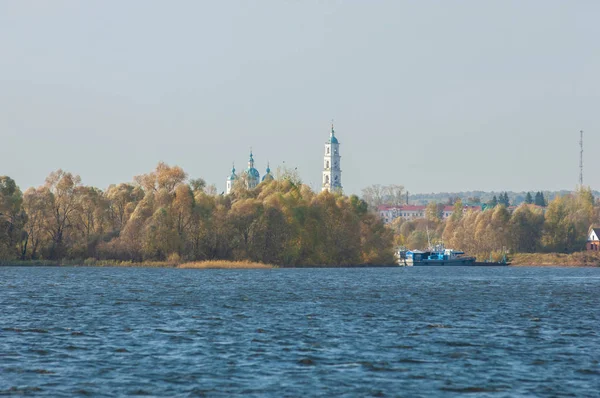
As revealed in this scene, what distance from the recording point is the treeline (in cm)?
13488

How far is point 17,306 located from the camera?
64.8 metres

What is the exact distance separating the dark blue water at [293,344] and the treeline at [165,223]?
52.7m

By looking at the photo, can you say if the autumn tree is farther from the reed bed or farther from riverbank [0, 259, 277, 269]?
the reed bed

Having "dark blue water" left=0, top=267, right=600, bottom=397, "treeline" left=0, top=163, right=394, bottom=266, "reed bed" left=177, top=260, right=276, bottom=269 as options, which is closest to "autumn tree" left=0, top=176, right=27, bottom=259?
"treeline" left=0, top=163, right=394, bottom=266

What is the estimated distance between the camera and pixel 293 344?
4481cm

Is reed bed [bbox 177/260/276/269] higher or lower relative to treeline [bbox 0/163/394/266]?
lower

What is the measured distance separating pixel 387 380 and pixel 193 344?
40.3ft

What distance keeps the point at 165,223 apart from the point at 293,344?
91714 mm

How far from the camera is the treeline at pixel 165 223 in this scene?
13488cm

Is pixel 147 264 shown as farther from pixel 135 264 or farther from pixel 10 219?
pixel 10 219

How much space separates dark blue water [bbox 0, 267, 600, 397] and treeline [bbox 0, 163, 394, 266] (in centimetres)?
5274

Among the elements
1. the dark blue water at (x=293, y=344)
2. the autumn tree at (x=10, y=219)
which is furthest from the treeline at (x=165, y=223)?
the dark blue water at (x=293, y=344)

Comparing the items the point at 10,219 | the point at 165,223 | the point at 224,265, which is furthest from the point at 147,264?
the point at 10,219

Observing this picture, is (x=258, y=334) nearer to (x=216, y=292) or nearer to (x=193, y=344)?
(x=193, y=344)
